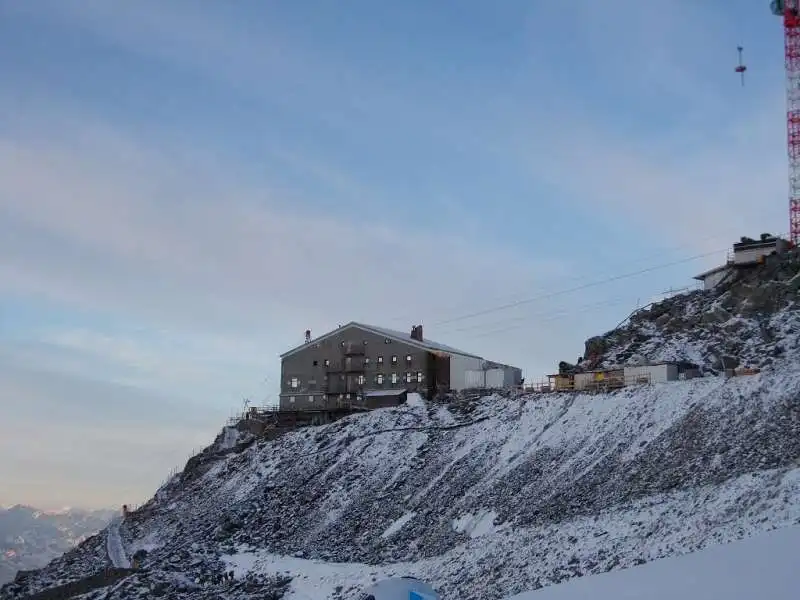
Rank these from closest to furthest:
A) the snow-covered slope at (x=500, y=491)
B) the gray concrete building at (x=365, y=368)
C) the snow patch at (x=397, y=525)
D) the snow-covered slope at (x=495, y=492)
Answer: the snow-covered slope at (x=500, y=491)
the snow-covered slope at (x=495, y=492)
the snow patch at (x=397, y=525)
the gray concrete building at (x=365, y=368)

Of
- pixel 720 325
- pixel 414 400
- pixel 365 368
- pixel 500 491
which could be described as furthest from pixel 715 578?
pixel 365 368

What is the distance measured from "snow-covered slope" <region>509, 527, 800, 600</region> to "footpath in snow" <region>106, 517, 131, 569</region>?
142 feet

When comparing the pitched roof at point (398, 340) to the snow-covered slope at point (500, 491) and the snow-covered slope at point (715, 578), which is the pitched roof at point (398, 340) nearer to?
the snow-covered slope at point (500, 491)

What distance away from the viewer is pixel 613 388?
57375 millimetres

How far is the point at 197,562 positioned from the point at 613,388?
1107 inches

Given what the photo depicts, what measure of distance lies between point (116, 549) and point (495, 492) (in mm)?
30232

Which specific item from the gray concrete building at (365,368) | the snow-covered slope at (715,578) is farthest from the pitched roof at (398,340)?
the snow-covered slope at (715,578)

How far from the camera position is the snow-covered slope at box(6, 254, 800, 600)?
113ft

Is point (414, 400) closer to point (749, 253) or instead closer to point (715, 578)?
point (749, 253)

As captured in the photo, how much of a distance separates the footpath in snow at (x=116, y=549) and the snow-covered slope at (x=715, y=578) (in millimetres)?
43327

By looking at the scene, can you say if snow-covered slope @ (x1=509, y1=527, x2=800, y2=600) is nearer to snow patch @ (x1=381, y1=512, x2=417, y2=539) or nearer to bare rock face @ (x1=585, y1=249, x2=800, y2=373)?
snow patch @ (x1=381, y1=512, x2=417, y2=539)

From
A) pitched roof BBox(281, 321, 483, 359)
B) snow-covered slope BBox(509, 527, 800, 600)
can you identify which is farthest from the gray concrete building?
snow-covered slope BBox(509, 527, 800, 600)

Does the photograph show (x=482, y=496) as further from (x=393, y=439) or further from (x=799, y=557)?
(x=799, y=557)

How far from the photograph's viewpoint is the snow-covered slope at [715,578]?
16281 millimetres
